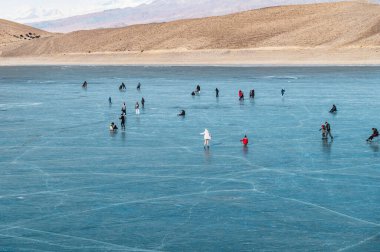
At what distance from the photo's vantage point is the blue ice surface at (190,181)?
1995 cm

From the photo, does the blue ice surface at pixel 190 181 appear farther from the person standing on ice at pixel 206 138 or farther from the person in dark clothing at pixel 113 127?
the person in dark clothing at pixel 113 127

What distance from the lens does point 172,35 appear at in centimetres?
18950

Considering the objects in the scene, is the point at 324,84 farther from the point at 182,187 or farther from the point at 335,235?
the point at 335,235

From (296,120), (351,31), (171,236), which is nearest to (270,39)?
(351,31)

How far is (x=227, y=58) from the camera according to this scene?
134 m

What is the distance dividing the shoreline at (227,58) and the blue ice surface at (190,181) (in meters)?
69.6

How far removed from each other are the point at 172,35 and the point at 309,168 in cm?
16331

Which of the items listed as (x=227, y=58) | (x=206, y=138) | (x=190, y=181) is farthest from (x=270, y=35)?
(x=190, y=181)

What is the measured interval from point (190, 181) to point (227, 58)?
10935cm

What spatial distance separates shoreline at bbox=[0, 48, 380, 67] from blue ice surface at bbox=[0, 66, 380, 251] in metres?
69.6

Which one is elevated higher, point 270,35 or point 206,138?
point 270,35

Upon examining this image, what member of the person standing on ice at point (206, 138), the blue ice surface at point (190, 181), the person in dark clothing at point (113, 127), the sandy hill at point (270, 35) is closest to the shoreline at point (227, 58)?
the sandy hill at point (270, 35)

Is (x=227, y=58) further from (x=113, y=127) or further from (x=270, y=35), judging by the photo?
(x=113, y=127)

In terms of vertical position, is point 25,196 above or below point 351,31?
below
